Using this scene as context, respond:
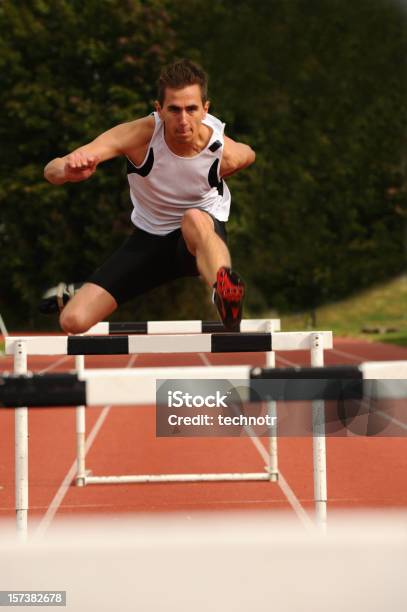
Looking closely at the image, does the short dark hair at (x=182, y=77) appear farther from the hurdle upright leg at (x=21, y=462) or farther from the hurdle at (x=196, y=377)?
the hurdle at (x=196, y=377)

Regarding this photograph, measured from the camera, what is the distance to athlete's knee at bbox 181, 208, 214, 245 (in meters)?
3.16

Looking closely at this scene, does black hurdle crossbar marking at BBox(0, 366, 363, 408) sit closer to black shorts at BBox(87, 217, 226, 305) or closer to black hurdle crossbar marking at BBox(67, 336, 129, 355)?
black hurdle crossbar marking at BBox(67, 336, 129, 355)

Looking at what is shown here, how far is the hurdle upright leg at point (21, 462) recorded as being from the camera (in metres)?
2.83

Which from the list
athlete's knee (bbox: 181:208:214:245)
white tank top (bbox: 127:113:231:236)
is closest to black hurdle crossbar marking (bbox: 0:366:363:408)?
athlete's knee (bbox: 181:208:214:245)

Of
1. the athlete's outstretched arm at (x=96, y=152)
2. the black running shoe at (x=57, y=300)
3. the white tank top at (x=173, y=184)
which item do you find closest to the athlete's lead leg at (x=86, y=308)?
the black running shoe at (x=57, y=300)

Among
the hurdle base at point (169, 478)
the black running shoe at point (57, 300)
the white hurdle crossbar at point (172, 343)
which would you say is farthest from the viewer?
the hurdle base at point (169, 478)

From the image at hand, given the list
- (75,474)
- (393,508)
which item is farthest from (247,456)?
(393,508)

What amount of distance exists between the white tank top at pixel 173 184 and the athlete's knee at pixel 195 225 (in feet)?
0.37

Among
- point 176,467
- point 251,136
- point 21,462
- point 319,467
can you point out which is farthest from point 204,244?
point 251,136

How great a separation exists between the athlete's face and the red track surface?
7.32 ft

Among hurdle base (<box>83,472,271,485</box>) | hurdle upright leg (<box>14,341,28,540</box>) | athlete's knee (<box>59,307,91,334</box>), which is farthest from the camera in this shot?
hurdle base (<box>83,472,271,485</box>)

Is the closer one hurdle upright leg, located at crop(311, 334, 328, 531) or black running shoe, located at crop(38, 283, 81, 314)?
hurdle upright leg, located at crop(311, 334, 328, 531)

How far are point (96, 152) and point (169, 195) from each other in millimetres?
499

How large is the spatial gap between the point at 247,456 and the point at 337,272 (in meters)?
20.9
